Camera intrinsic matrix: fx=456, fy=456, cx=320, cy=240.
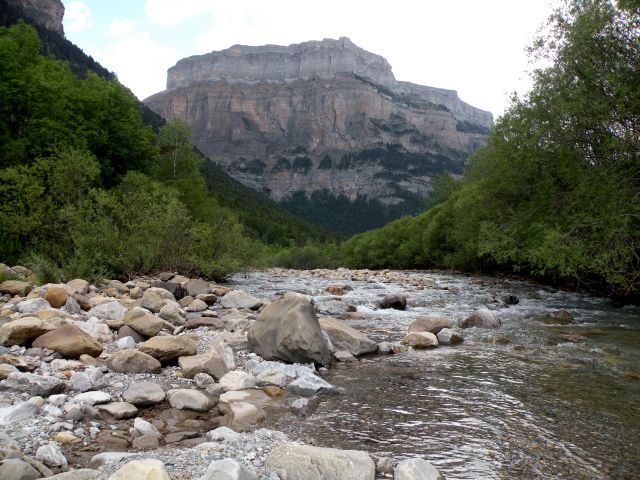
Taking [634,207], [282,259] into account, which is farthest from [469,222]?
[282,259]

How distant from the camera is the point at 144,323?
29.3 ft

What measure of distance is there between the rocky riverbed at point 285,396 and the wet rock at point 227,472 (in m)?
0.01

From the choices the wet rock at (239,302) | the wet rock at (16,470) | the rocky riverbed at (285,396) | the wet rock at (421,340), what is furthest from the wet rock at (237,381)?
the wet rock at (239,302)

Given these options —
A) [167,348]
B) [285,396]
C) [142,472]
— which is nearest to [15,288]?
[167,348]

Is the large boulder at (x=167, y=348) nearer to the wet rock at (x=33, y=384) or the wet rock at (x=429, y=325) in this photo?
the wet rock at (x=33, y=384)

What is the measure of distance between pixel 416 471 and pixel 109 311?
Answer: 8612mm

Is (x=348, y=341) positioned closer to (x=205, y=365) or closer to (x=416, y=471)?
(x=205, y=365)

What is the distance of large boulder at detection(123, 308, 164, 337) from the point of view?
892cm

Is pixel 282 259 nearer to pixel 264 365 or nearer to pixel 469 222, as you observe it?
pixel 469 222

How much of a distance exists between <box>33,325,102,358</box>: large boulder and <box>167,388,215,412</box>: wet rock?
6.78ft

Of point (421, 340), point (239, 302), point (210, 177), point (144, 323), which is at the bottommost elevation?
point (239, 302)

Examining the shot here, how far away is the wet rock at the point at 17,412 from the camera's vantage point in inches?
191

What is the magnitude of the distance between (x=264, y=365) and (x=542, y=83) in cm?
1802

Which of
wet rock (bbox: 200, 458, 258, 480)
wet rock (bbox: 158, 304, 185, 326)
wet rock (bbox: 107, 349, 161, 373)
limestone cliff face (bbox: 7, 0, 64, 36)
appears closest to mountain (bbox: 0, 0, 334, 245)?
limestone cliff face (bbox: 7, 0, 64, 36)
